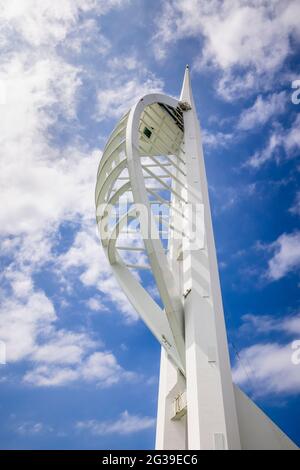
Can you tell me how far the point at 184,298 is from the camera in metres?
11.4

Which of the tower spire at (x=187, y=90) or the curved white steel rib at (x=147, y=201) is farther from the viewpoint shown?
the tower spire at (x=187, y=90)

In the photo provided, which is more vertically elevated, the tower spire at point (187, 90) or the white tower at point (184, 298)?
the tower spire at point (187, 90)

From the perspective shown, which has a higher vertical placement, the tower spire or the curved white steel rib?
the tower spire

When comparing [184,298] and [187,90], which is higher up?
[187,90]

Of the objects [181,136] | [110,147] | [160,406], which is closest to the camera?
[160,406]

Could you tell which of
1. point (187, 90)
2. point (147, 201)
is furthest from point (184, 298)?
point (187, 90)

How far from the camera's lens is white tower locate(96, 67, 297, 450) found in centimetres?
884

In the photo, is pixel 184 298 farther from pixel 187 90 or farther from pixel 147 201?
pixel 187 90

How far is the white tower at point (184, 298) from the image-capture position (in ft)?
29.0

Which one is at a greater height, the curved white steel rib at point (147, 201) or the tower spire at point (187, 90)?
the tower spire at point (187, 90)

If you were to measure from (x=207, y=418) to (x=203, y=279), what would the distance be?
4231 millimetres

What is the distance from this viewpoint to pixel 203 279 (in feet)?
36.8
